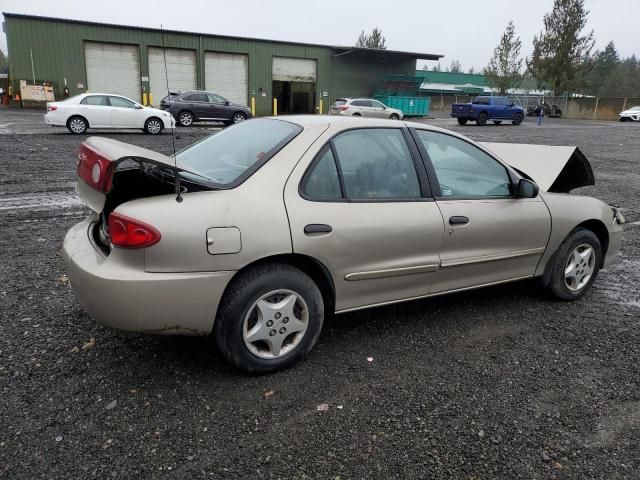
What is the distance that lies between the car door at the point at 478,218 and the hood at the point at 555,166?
1.83ft

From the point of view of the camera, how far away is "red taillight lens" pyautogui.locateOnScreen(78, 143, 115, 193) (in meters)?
2.66

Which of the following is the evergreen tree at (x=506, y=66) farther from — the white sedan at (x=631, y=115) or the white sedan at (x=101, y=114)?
the white sedan at (x=101, y=114)

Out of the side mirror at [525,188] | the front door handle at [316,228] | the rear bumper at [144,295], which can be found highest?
the side mirror at [525,188]

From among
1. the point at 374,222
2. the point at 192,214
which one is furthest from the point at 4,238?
the point at 374,222

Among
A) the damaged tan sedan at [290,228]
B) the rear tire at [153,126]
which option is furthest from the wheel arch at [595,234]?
the rear tire at [153,126]

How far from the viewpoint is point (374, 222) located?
3172mm

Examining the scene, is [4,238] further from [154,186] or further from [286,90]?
[286,90]

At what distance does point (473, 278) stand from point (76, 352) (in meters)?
2.74

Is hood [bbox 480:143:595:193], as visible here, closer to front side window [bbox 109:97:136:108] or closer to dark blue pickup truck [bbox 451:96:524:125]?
front side window [bbox 109:97:136:108]

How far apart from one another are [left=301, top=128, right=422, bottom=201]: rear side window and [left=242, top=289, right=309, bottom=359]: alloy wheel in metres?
0.63

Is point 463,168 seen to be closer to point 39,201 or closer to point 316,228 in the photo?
point 316,228

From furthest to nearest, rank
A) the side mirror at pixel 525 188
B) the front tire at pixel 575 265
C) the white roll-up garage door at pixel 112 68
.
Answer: the white roll-up garage door at pixel 112 68, the front tire at pixel 575 265, the side mirror at pixel 525 188

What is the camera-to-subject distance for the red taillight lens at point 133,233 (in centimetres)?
258

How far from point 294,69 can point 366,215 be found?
3635cm
